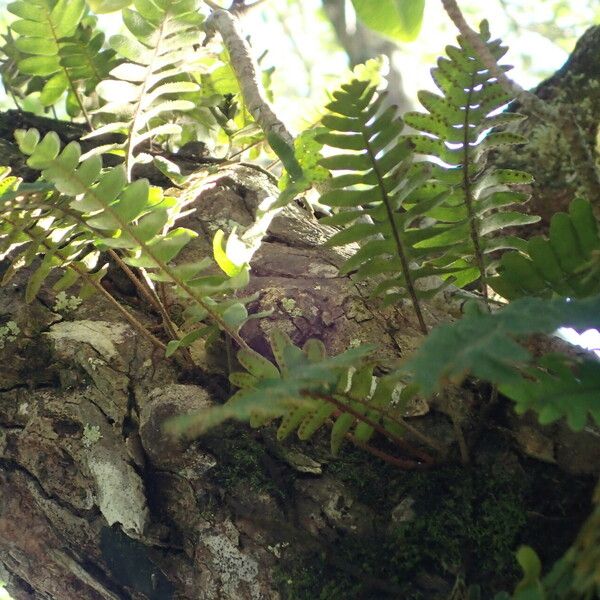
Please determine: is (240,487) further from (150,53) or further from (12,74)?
(12,74)

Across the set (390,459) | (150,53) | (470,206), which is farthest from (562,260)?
(150,53)

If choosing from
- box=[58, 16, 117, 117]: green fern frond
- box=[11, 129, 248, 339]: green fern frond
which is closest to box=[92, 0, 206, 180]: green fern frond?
box=[58, 16, 117, 117]: green fern frond

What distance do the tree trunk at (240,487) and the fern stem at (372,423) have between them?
58 mm

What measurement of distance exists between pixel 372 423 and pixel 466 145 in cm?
64

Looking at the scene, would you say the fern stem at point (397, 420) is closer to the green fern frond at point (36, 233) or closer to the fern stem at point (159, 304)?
the fern stem at point (159, 304)

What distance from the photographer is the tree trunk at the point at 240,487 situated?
132 centimetres

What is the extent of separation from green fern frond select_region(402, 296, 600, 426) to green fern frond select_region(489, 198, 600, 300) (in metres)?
0.29

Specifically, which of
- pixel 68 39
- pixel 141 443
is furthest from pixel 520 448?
pixel 68 39

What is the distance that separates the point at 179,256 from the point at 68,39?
0.73 meters

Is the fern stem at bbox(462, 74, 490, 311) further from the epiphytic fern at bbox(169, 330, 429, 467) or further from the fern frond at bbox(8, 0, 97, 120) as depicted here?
the fern frond at bbox(8, 0, 97, 120)

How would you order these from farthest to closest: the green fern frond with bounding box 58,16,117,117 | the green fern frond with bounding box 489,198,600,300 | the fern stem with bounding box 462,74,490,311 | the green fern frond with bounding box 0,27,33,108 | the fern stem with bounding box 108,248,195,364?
the green fern frond with bounding box 0,27,33,108 < the green fern frond with bounding box 58,16,117,117 < the fern stem with bounding box 108,248,195,364 < the fern stem with bounding box 462,74,490,311 < the green fern frond with bounding box 489,198,600,300

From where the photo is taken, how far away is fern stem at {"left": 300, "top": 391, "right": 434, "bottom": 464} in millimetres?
1150

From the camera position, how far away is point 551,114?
1344 mm

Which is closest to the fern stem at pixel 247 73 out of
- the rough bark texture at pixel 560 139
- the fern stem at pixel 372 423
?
the fern stem at pixel 372 423
